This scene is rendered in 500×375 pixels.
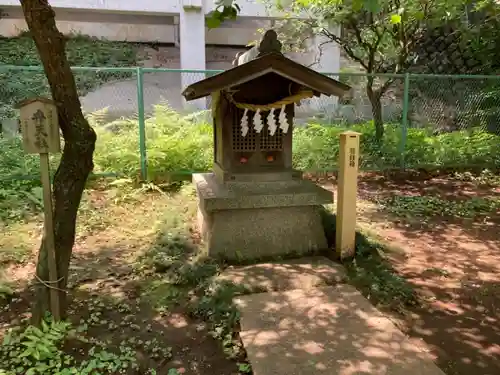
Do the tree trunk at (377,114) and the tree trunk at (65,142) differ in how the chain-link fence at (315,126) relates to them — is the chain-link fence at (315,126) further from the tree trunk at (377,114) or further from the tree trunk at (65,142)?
the tree trunk at (65,142)

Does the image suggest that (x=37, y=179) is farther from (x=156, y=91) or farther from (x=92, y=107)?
(x=156, y=91)

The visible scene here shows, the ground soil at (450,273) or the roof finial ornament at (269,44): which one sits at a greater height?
the roof finial ornament at (269,44)

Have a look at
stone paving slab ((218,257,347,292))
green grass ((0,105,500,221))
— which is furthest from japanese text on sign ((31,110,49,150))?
green grass ((0,105,500,221))

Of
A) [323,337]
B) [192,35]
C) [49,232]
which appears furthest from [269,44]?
[192,35]

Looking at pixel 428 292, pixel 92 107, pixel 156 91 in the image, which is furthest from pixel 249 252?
pixel 156 91

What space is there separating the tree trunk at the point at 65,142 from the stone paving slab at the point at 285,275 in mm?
1540

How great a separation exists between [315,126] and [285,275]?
6224 millimetres

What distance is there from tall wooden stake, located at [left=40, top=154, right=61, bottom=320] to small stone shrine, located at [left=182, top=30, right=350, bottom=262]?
1.71 meters

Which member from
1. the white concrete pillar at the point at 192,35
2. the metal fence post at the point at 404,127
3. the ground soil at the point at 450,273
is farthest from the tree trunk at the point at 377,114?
the white concrete pillar at the point at 192,35

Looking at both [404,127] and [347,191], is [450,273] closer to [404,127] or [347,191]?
[347,191]

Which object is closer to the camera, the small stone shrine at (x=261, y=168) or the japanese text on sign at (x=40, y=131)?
the japanese text on sign at (x=40, y=131)

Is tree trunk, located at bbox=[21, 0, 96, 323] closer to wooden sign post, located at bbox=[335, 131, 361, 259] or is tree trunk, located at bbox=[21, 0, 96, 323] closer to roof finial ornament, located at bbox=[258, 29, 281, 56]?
roof finial ornament, located at bbox=[258, 29, 281, 56]

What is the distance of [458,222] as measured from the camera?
6281 mm

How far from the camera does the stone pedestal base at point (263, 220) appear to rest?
15.6 feet
